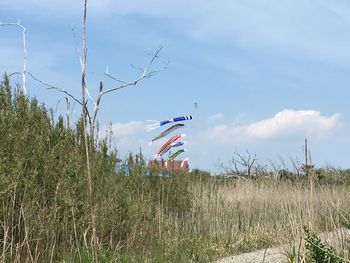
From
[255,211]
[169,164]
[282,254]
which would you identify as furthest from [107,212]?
[169,164]

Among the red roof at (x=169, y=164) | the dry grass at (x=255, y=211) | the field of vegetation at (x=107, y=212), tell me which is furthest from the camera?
the red roof at (x=169, y=164)

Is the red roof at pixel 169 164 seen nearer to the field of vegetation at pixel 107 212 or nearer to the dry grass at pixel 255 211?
the field of vegetation at pixel 107 212

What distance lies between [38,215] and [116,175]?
3.52 meters

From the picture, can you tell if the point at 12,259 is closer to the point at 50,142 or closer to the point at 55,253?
the point at 55,253

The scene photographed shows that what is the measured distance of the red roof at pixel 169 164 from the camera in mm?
13383

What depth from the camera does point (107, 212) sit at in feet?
27.7

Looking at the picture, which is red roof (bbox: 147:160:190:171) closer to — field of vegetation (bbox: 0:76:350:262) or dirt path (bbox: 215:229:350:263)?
field of vegetation (bbox: 0:76:350:262)

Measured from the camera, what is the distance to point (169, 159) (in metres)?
14.4

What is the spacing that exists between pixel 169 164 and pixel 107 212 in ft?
20.4

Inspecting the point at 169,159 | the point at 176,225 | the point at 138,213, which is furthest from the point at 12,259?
the point at 169,159

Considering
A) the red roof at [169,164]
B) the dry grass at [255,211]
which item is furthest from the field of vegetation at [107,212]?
the red roof at [169,164]

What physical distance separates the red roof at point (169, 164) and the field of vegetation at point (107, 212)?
330mm

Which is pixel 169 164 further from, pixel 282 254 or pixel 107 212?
pixel 282 254

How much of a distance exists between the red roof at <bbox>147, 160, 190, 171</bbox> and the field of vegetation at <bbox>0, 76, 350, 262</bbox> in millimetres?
330
